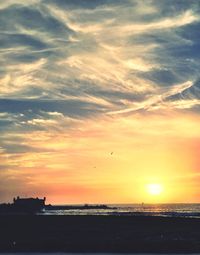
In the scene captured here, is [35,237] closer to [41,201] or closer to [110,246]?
[110,246]

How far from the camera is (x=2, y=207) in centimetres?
14412

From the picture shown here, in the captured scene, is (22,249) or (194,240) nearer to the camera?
(22,249)

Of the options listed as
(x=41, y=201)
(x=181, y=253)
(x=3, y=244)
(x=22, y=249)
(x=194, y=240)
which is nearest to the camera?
(x=181, y=253)

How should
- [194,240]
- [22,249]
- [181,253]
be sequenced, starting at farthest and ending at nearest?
[194,240], [22,249], [181,253]

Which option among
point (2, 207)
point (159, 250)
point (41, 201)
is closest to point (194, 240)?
point (159, 250)

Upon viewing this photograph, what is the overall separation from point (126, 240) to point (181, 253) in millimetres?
8582

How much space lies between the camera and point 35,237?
45719 millimetres

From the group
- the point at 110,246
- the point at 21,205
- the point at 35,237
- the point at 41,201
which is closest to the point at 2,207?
the point at 21,205

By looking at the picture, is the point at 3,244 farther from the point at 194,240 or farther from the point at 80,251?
the point at 194,240

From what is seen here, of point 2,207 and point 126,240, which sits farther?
point 2,207

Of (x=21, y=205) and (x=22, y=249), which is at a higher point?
(x=21, y=205)

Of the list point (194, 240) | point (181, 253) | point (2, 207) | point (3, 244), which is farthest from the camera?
point (2, 207)

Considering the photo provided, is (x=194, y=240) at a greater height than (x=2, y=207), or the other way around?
(x=2, y=207)

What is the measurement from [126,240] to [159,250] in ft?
21.7
